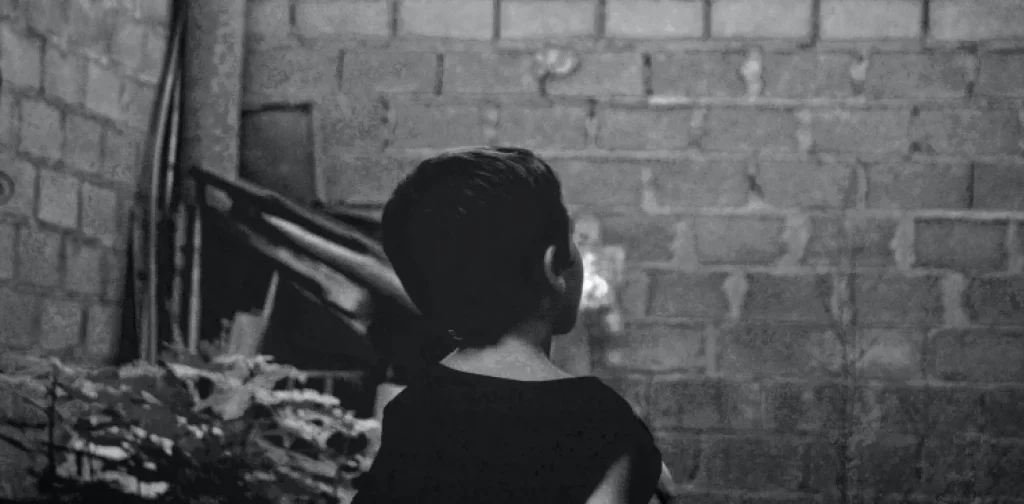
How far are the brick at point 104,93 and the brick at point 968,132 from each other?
6.94ft

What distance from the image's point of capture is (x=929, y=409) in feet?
9.93

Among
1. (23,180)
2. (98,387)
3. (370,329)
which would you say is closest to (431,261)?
(98,387)

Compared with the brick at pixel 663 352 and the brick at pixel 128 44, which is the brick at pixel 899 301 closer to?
the brick at pixel 663 352

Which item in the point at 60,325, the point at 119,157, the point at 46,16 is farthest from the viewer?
the point at 119,157

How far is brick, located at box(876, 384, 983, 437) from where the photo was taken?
3.02 meters

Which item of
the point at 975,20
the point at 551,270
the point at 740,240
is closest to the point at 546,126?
the point at 740,240

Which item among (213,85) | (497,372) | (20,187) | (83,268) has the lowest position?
(83,268)

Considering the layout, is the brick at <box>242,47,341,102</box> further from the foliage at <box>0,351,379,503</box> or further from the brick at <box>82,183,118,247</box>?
the foliage at <box>0,351,379,503</box>

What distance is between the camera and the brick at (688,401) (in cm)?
306

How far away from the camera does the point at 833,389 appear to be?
9.97 feet

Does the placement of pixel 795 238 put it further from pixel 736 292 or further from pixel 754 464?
pixel 754 464

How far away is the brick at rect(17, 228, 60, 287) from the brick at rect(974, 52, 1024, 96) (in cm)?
240

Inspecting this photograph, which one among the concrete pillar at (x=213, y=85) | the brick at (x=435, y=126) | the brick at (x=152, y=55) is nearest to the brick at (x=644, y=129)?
the brick at (x=435, y=126)

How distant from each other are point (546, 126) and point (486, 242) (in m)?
1.80
